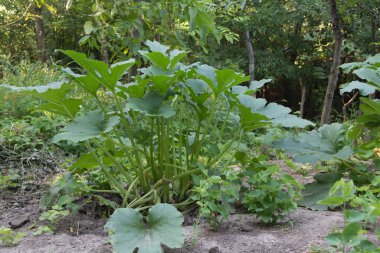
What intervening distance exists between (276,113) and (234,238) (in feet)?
2.15

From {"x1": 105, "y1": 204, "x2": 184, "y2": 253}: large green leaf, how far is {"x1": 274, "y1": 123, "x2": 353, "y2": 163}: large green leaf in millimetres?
956

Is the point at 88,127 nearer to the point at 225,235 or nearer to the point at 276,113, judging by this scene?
the point at 225,235

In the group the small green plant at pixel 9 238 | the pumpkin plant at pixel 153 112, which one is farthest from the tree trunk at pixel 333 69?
the small green plant at pixel 9 238

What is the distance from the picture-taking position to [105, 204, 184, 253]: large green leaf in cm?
161

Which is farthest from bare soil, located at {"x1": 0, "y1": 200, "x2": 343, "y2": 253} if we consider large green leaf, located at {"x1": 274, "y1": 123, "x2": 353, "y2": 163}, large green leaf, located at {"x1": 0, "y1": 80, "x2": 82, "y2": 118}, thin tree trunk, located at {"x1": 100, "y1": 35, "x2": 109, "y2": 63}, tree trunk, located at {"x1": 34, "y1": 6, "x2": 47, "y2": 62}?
tree trunk, located at {"x1": 34, "y1": 6, "x2": 47, "y2": 62}

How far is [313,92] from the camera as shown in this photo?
10.7 m

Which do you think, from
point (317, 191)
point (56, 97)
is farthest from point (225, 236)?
point (56, 97)

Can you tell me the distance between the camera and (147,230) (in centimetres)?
171

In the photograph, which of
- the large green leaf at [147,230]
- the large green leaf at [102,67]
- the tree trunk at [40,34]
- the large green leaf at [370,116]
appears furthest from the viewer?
the tree trunk at [40,34]

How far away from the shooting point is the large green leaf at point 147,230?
5.27ft

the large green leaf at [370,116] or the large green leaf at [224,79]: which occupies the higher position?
the large green leaf at [224,79]

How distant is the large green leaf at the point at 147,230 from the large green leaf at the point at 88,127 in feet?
1.30

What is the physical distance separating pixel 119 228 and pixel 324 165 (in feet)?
7.11

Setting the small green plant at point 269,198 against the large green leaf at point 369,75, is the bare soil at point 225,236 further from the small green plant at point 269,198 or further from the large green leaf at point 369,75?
the large green leaf at point 369,75
